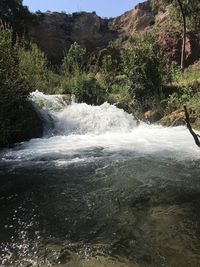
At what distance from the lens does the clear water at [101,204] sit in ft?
14.5

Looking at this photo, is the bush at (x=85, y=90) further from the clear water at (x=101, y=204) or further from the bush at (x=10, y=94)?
the clear water at (x=101, y=204)

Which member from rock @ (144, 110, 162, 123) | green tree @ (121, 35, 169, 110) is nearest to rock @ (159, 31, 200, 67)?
green tree @ (121, 35, 169, 110)

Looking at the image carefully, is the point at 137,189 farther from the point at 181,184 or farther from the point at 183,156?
the point at 183,156

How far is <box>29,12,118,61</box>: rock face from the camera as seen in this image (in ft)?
134

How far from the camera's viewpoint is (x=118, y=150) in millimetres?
9992

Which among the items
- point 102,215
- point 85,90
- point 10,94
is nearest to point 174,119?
point 85,90

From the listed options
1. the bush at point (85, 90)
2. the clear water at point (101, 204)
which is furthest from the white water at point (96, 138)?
the bush at point (85, 90)

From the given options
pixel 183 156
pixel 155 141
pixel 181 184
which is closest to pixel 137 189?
pixel 181 184

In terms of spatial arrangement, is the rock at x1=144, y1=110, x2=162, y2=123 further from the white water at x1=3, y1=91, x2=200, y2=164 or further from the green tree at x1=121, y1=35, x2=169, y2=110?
the green tree at x1=121, y1=35, x2=169, y2=110

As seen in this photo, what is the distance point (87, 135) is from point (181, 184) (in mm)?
6946

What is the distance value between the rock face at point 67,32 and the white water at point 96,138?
24620mm

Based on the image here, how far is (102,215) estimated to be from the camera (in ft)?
18.0

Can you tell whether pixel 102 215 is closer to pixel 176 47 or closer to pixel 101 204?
pixel 101 204

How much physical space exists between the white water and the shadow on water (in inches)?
55.2
